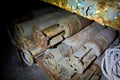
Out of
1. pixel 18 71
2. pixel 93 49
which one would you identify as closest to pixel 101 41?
pixel 93 49

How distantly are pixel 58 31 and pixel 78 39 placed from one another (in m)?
0.24

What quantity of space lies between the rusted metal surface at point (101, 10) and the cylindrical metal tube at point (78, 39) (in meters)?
0.57

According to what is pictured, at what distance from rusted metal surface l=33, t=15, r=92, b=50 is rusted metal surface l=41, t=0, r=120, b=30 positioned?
42 centimetres

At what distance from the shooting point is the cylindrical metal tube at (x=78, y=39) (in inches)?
47.1

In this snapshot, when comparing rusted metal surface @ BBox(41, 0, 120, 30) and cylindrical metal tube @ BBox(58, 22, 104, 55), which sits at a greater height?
rusted metal surface @ BBox(41, 0, 120, 30)

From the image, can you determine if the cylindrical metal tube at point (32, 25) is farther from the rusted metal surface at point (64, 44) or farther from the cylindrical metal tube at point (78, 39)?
the cylindrical metal tube at point (78, 39)

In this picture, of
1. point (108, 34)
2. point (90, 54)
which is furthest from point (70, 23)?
point (108, 34)

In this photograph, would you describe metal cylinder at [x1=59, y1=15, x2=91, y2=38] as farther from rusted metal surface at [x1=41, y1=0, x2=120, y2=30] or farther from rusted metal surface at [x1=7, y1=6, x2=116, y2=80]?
rusted metal surface at [x1=41, y1=0, x2=120, y2=30]

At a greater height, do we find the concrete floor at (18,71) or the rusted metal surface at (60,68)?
the rusted metal surface at (60,68)

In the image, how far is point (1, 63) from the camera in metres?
1.54

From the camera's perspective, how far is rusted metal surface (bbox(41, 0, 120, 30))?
534mm

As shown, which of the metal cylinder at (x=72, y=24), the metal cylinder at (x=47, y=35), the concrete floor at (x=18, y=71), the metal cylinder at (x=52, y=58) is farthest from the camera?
the concrete floor at (x=18, y=71)

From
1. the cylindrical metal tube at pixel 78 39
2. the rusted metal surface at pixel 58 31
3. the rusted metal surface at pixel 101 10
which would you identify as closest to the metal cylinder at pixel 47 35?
the rusted metal surface at pixel 58 31

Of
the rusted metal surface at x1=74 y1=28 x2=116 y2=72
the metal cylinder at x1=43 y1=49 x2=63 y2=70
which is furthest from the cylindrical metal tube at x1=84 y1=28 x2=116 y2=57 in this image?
the metal cylinder at x1=43 y1=49 x2=63 y2=70
